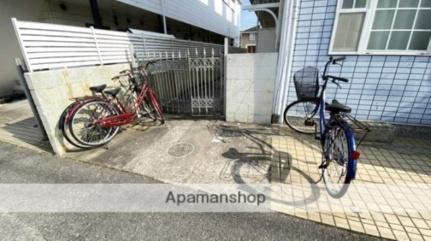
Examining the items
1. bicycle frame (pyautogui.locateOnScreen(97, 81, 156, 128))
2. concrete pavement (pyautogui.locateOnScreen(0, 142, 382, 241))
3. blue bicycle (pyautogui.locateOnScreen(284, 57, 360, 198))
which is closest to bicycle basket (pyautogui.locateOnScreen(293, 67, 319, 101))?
blue bicycle (pyautogui.locateOnScreen(284, 57, 360, 198))

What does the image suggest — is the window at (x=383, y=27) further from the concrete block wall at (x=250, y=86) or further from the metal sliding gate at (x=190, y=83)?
the metal sliding gate at (x=190, y=83)

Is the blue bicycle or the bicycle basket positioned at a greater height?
the bicycle basket

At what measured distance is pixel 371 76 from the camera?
123 inches

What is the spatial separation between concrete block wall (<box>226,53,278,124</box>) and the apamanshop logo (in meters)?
2.01

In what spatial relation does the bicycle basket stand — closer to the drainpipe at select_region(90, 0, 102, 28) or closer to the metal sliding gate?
the metal sliding gate

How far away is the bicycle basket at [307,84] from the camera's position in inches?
113

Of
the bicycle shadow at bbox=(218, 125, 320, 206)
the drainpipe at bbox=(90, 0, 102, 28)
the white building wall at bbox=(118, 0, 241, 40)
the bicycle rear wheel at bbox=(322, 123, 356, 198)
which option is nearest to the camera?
the bicycle rear wheel at bbox=(322, 123, 356, 198)

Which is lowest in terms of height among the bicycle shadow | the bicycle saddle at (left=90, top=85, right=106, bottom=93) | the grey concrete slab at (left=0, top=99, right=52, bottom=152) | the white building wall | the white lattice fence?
the bicycle shadow

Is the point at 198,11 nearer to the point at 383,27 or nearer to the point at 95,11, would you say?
the point at 95,11

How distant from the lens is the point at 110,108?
3.37m

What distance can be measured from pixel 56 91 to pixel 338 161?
12.9ft

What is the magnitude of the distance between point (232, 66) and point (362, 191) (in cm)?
267

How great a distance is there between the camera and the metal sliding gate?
13.0 feet

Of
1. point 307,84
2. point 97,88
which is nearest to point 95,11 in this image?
point 97,88
